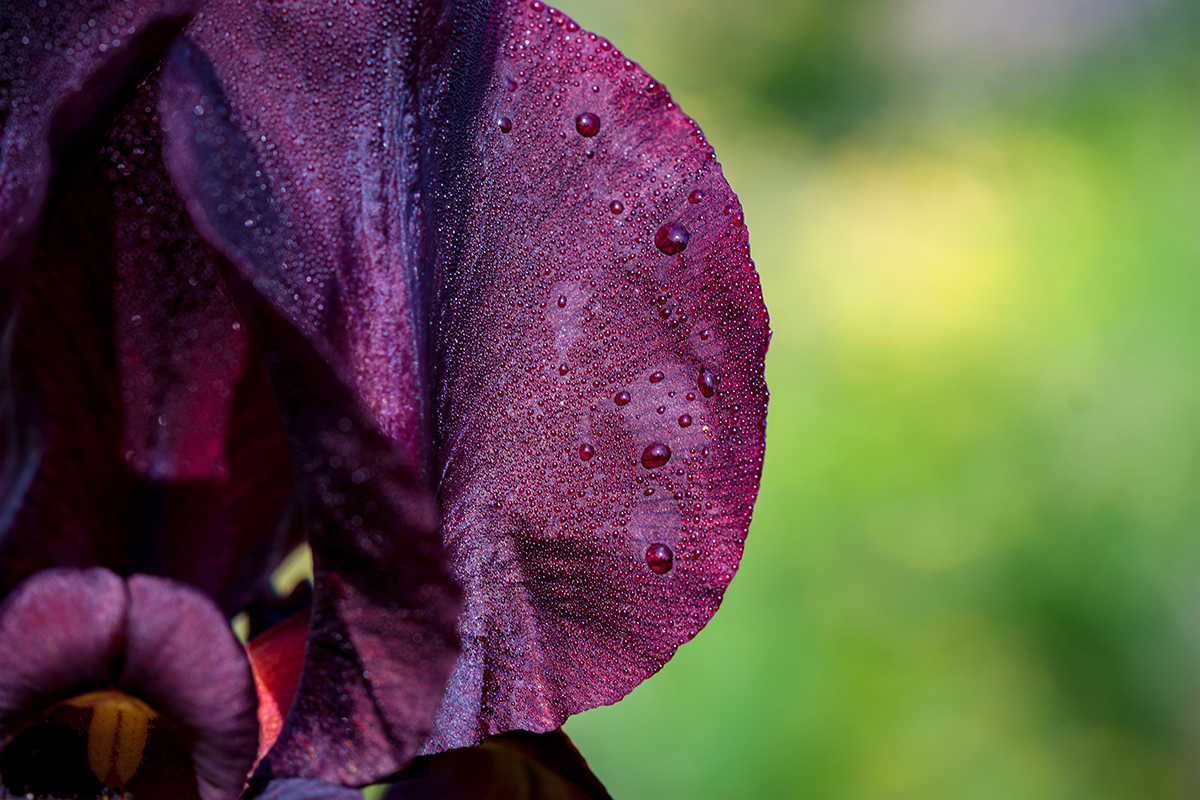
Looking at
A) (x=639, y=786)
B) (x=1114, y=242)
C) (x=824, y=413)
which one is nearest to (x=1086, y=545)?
(x=824, y=413)

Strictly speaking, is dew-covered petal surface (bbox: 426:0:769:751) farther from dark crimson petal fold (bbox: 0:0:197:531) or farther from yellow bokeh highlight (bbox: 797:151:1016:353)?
yellow bokeh highlight (bbox: 797:151:1016:353)

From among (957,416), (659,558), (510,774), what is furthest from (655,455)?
(957,416)

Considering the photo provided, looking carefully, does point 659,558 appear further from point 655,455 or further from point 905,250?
point 905,250

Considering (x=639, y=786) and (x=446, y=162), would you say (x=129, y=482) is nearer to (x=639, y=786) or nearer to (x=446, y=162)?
(x=446, y=162)

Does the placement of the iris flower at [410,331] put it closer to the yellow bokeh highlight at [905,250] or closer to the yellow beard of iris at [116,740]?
the yellow beard of iris at [116,740]

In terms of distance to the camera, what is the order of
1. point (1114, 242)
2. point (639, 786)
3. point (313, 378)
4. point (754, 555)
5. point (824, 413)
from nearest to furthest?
point (313, 378) → point (639, 786) → point (754, 555) → point (824, 413) → point (1114, 242)

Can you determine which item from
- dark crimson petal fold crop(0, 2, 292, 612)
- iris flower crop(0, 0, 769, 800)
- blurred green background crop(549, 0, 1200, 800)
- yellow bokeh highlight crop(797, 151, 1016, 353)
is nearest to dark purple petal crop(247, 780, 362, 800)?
iris flower crop(0, 0, 769, 800)
